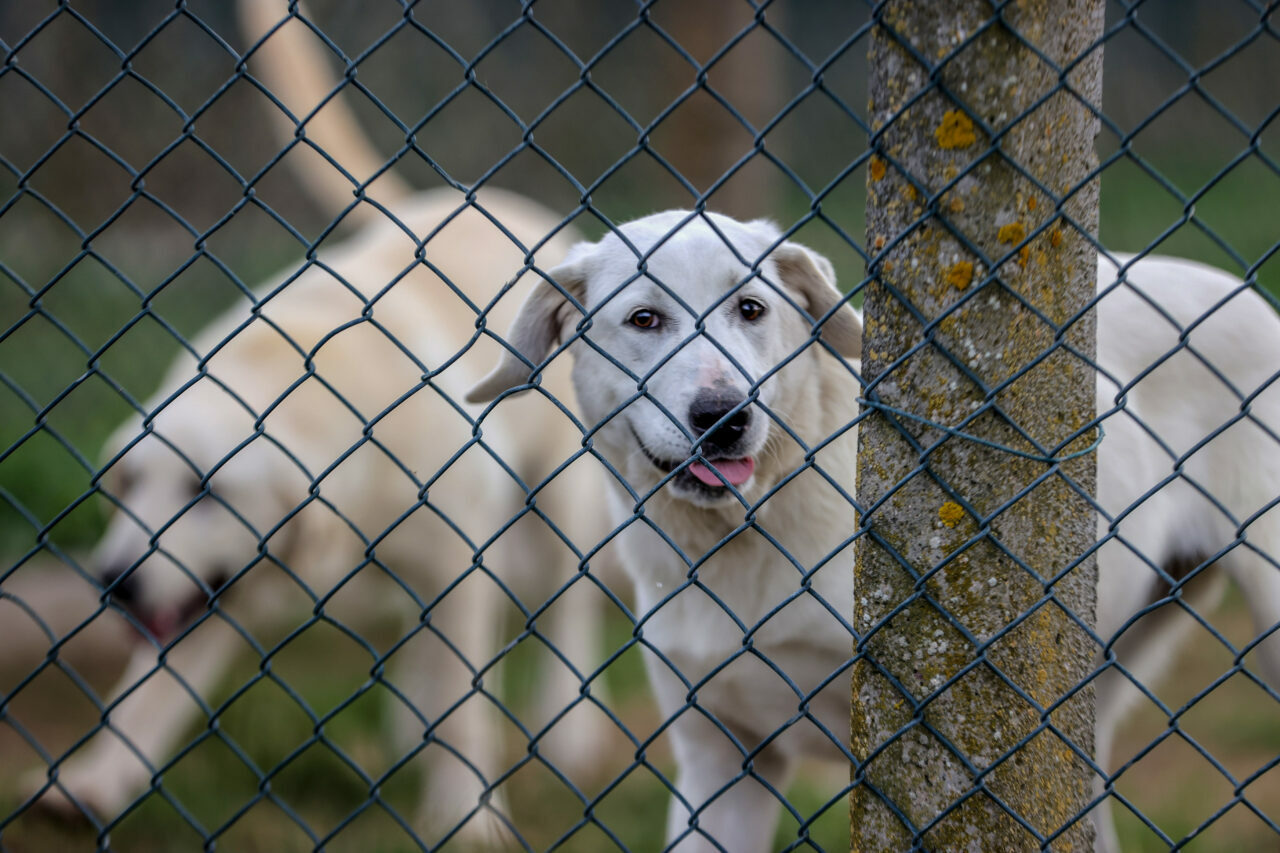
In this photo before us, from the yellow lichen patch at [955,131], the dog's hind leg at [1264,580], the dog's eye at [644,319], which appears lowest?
the dog's eye at [644,319]

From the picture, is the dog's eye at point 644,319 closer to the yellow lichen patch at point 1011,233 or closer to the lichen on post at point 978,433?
the lichen on post at point 978,433

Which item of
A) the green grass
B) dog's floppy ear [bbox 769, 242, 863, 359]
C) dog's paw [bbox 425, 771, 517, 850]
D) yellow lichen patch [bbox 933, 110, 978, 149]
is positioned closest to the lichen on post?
yellow lichen patch [bbox 933, 110, 978, 149]

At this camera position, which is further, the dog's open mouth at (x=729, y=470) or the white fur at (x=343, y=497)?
the white fur at (x=343, y=497)

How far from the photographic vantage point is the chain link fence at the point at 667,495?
152cm

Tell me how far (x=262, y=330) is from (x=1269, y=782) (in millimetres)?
3626

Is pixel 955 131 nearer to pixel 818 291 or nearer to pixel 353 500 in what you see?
pixel 818 291

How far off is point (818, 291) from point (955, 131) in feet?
2.62

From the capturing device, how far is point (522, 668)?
4.84 m

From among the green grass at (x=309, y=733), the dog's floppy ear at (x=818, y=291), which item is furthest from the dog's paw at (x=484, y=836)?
the dog's floppy ear at (x=818, y=291)

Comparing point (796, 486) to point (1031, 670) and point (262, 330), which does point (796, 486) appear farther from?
point (262, 330)

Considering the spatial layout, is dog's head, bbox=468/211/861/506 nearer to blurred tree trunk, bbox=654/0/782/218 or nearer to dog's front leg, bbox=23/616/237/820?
dog's front leg, bbox=23/616/237/820

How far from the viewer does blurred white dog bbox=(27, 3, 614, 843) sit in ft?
10.9

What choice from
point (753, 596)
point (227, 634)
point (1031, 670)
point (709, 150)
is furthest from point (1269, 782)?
point (709, 150)

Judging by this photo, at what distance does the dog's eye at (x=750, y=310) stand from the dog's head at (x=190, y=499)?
1.72 metres
